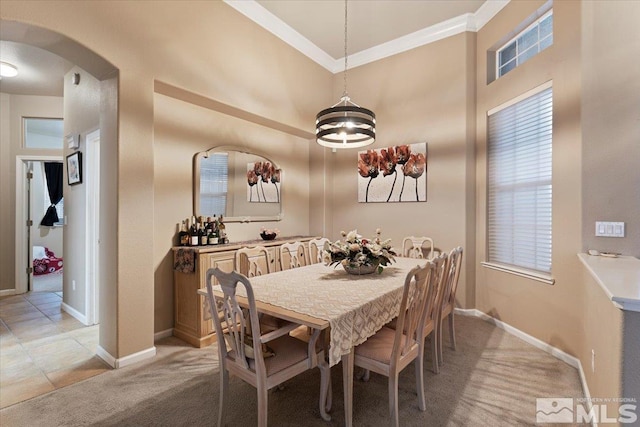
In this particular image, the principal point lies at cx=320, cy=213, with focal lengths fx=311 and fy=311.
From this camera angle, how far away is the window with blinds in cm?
365

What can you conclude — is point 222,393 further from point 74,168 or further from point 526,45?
point 526,45

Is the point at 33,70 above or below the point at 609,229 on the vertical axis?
above

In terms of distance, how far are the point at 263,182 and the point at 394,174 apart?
1.91 m

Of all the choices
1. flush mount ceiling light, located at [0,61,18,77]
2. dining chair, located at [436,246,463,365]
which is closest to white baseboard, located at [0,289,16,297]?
flush mount ceiling light, located at [0,61,18,77]

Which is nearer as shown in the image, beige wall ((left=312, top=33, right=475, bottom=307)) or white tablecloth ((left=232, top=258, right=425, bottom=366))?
white tablecloth ((left=232, top=258, right=425, bottom=366))

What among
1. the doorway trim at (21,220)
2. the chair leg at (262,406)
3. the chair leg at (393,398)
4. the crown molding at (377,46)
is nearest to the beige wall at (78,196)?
the doorway trim at (21,220)

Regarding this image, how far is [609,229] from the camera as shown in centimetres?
242

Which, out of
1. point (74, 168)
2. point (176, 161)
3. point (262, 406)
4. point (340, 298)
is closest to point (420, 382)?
point (340, 298)

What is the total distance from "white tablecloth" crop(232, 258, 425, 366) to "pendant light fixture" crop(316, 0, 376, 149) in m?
1.22

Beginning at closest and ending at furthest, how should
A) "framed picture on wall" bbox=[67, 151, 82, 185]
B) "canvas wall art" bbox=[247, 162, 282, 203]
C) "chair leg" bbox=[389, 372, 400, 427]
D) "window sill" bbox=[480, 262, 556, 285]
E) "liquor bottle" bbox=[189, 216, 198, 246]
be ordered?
1. "chair leg" bbox=[389, 372, 400, 427]
2. "window sill" bbox=[480, 262, 556, 285]
3. "liquor bottle" bbox=[189, 216, 198, 246]
4. "framed picture on wall" bbox=[67, 151, 82, 185]
5. "canvas wall art" bbox=[247, 162, 282, 203]

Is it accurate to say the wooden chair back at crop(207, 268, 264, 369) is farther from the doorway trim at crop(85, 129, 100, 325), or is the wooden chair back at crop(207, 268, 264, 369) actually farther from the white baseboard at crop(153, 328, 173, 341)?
the doorway trim at crop(85, 129, 100, 325)

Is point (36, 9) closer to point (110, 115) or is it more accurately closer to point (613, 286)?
point (110, 115)

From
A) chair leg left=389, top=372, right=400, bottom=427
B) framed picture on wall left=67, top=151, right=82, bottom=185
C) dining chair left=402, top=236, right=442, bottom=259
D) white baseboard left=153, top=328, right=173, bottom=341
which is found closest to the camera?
chair leg left=389, top=372, right=400, bottom=427

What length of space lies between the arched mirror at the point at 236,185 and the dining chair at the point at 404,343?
249 cm
